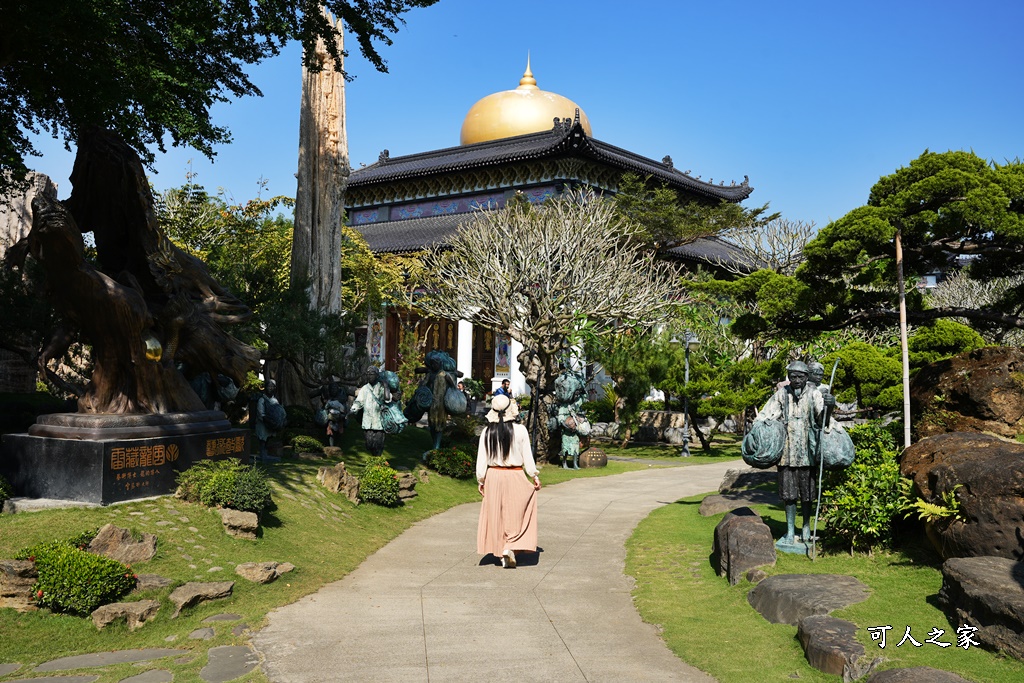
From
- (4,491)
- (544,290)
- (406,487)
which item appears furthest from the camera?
(544,290)

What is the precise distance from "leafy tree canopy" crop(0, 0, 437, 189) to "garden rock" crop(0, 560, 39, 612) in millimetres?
6417

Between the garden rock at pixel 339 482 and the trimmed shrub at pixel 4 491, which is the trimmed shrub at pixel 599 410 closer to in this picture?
the garden rock at pixel 339 482

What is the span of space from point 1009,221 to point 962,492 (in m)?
4.44

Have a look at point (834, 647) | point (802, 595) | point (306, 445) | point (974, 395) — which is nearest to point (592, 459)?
point (306, 445)

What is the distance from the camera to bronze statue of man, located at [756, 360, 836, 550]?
9.16 m

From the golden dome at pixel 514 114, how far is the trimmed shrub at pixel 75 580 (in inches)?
1410

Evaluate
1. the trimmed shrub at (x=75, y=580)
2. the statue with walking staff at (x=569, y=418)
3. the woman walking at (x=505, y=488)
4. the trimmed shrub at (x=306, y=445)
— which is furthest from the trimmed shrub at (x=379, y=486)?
the statue with walking staff at (x=569, y=418)

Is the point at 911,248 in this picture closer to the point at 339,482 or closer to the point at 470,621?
the point at 470,621

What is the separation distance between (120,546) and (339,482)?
4.75 m

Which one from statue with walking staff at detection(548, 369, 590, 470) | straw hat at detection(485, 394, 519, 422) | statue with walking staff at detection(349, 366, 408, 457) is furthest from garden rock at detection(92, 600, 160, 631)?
statue with walking staff at detection(548, 369, 590, 470)

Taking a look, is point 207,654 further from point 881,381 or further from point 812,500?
point 881,381

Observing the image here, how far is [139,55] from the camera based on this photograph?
43.0 ft

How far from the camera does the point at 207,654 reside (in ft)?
22.0

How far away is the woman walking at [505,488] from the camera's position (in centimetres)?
969
